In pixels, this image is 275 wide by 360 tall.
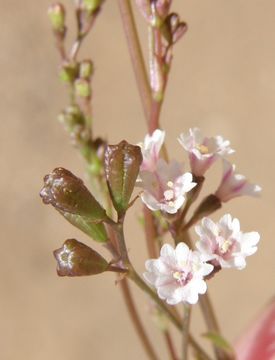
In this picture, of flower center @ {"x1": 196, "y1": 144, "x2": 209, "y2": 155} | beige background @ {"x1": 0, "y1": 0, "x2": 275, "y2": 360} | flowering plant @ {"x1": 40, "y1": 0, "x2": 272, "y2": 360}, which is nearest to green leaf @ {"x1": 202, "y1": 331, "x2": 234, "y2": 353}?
flowering plant @ {"x1": 40, "y1": 0, "x2": 272, "y2": 360}

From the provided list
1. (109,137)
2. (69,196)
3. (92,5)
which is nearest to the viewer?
(69,196)

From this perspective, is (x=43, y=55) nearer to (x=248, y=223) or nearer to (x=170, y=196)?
(x=248, y=223)

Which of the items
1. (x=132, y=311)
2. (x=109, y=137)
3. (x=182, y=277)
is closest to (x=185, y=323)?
(x=182, y=277)

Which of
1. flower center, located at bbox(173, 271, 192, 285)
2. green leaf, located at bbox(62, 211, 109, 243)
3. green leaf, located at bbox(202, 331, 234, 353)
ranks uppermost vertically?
green leaf, located at bbox(62, 211, 109, 243)

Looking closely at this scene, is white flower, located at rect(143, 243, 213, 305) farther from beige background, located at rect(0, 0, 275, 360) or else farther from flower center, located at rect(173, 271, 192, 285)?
beige background, located at rect(0, 0, 275, 360)

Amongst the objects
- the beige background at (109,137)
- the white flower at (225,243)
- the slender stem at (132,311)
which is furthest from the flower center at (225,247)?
the beige background at (109,137)

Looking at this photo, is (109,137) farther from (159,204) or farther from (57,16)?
(159,204)
